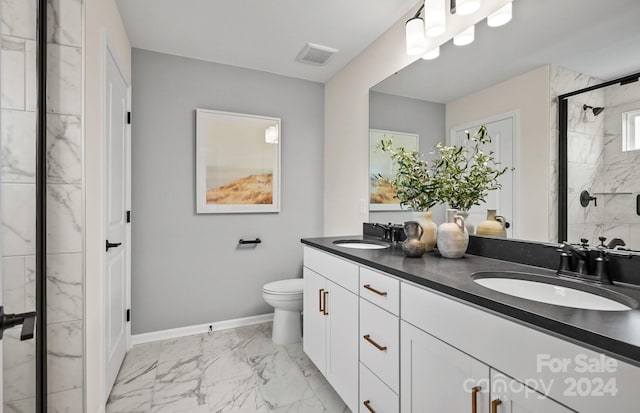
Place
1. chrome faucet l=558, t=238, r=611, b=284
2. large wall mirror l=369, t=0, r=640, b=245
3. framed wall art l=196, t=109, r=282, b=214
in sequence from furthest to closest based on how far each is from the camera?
framed wall art l=196, t=109, r=282, b=214 → large wall mirror l=369, t=0, r=640, b=245 → chrome faucet l=558, t=238, r=611, b=284

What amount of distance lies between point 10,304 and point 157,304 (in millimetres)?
1901

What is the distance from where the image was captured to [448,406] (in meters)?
1.05

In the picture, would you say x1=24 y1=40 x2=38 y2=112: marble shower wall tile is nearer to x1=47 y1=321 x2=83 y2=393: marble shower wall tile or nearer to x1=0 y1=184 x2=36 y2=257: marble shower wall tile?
x1=0 y1=184 x2=36 y2=257: marble shower wall tile

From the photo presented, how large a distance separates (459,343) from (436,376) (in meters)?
0.18

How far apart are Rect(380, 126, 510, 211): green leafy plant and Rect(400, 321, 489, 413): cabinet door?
803mm

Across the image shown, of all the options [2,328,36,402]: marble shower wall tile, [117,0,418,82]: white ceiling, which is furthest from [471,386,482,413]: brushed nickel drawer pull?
[117,0,418,82]: white ceiling

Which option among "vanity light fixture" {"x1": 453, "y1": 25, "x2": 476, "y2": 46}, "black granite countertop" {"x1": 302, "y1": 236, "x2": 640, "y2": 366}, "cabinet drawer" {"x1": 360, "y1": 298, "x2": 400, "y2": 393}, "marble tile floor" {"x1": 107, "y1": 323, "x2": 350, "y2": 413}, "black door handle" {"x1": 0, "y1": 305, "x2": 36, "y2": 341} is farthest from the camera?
"marble tile floor" {"x1": 107, "y1": 323, "x2": 350, "y2": 413}

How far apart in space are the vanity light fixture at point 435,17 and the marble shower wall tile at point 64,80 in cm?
175

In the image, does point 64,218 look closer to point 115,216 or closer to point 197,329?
point 115,216

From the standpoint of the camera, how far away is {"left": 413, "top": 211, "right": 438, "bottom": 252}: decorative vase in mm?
1744

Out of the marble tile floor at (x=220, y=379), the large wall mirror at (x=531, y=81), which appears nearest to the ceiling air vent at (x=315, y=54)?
the large wall mirror at (x=531, y=81)

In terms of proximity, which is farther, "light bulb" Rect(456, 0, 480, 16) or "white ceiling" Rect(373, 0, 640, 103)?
"light bulb" Rect(456, 0, 480, 16)

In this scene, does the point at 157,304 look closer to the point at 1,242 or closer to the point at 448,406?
the point at 1,242

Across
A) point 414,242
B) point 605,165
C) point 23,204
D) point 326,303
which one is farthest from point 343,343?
point 23,204
